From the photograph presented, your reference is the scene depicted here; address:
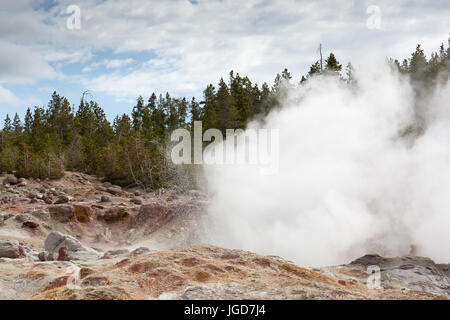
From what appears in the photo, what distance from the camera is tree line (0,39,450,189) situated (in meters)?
25.8

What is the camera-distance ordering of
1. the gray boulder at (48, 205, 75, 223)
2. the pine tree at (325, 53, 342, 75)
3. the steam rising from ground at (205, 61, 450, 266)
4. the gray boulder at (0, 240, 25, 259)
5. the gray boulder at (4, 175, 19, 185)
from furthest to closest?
1. the pine tree at (325, 53, 342, 75)
2. the gray boulder at (4, 175, 19, 185)
3. the gray boulder at (48, 205, 75, 223)
4. the steam rising from ground at (205, 61, 450, 266)
5. the gray boulder at (0, 240, 25, 259)

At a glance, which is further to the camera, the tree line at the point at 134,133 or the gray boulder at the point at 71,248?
the tree line at the point at 134,133

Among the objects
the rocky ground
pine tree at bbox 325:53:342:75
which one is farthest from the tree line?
the rocky ground

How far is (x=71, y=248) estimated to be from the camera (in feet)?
28.7

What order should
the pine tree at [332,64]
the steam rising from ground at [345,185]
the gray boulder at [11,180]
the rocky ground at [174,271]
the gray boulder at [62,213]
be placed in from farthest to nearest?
the pine tree at [332,64], the gray boulder at [11,180], the gray boulder at [62,213], the steam rising from ground at [345,185], the rocky ground at [174,271]

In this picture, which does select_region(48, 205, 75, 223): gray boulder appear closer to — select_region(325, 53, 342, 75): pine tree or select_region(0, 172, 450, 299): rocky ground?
select_region(0, 172, 450, 299): rocky ground

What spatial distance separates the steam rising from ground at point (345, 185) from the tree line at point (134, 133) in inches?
139

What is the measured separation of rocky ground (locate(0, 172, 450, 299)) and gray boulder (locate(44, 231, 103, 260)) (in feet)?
0.07

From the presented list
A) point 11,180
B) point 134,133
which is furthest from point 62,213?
point 134,133

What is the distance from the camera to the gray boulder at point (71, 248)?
322 inches

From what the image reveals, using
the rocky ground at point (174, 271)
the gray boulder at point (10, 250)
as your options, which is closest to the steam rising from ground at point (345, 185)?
the rocky ground at point (174, 271)

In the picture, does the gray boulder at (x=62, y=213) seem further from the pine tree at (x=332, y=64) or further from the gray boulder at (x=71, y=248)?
the pine tree at (x=332, y=64)

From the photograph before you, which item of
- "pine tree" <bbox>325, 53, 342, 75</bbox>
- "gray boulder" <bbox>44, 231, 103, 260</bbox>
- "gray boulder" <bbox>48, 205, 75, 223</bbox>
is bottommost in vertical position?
"gray boulder" <bbox>44, 231, 103, 260</bbox>

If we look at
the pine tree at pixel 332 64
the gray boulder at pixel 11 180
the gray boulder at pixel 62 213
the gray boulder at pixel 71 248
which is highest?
the pine tree at pixel 332 64
